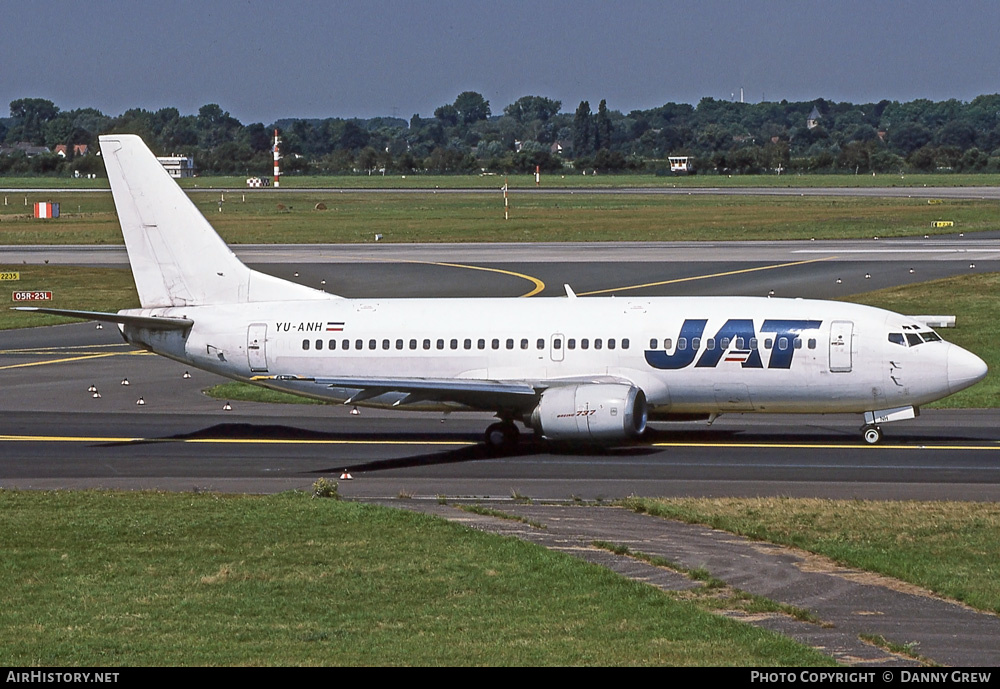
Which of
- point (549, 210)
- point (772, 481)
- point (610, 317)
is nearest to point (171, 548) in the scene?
point (772, 481)

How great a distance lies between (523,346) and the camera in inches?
1489

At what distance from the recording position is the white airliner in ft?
118

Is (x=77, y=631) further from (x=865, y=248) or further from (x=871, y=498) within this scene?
(x=865, y=248)

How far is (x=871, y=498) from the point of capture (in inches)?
1164

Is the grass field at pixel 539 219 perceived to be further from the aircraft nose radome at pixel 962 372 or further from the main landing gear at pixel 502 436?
the aircraft nose radome at pixel 962 372

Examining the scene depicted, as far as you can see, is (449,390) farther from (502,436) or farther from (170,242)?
(170,242)

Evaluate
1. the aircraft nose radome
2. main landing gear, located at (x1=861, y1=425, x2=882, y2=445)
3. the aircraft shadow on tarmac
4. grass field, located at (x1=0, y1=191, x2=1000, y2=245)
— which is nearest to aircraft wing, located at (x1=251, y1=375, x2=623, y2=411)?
the aircraft shadow on tarmac

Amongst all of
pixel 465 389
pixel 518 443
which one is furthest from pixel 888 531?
pixel 518 443

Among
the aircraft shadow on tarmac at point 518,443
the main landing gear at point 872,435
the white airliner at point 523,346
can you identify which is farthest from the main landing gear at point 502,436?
the main landing gear at point 872,435

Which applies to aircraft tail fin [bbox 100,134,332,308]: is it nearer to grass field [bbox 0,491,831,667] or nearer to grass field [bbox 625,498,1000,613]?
grass field [bbox 0,491,831,667]

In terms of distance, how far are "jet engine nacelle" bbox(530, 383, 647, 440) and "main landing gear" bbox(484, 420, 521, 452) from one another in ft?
6.07

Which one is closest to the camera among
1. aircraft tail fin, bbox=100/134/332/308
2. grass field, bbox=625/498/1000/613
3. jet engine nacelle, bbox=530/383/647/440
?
grass field, bbox=625/498/1000/613

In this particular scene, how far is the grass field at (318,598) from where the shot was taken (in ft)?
54.6
